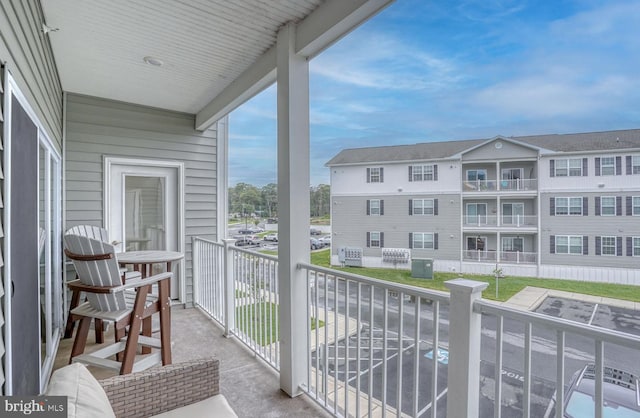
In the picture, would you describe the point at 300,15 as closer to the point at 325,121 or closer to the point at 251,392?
the point at 325,121

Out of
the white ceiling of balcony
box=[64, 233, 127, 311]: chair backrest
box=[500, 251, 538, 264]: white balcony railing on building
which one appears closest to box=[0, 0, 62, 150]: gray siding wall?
the white ceiling of balcony

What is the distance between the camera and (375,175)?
2.21 m

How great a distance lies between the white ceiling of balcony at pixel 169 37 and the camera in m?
2.19

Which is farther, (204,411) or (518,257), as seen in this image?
(518,257)

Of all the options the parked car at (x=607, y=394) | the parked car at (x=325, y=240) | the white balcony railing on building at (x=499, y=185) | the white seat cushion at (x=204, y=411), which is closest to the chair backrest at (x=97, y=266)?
the white seat cushion at (x=204, y=411)

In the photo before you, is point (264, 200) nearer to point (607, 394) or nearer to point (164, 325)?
point (164, 325)

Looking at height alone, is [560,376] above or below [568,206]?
below

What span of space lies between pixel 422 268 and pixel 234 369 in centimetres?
195

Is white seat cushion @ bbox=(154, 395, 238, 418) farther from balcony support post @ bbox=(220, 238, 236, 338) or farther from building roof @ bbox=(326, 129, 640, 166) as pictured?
balcony support post @ bbox=(220, 238, 236, 338)

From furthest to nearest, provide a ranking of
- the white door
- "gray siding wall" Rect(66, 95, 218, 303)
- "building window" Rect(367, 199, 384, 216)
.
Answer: the white door → "gray siding wall" Rect(66, 95, 218, 303) → "building window" Rect(367, 199, 384, 216)

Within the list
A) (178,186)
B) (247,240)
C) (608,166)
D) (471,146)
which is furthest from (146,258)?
(608,166)

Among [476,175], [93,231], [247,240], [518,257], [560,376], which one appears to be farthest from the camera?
[93,231]

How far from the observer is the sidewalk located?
125cm

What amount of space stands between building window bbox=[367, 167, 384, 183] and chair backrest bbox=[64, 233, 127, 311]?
1.95 meters
